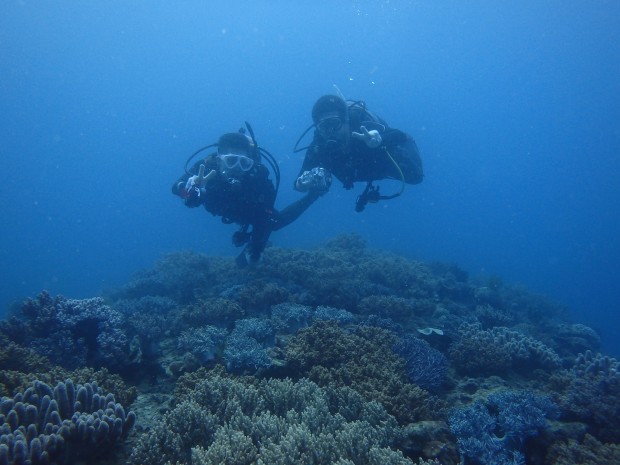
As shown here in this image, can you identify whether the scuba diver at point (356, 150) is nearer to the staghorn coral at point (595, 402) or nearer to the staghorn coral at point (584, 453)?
the staghorn coral at point (595, 402)

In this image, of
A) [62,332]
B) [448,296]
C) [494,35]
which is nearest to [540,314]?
[448,296]

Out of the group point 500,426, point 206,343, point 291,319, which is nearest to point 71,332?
point 206,343

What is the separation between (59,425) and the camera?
3.12m

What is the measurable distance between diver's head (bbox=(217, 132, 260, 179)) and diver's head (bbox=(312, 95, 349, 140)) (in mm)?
2039

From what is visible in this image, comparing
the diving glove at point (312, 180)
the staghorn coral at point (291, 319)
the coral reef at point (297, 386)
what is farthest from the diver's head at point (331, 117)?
the staghorn coral at point (291, 319)

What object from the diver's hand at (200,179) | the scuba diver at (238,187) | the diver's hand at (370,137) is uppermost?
the diver's hand at (370,137)

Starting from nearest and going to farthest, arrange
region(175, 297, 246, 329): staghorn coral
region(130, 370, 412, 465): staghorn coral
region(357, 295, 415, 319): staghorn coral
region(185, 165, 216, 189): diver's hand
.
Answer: region(130, 370, 412, 465): staghorn coral → region(175, 297, 246, 329): staghorn coral → region(357, 295, 415, 319): staghorn coral → region(185, 165, 216, 189): diver's hand

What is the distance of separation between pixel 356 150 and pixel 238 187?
3.59 metres

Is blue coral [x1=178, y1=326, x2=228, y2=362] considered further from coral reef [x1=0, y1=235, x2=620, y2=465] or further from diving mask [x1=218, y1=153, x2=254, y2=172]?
diving mask [x1=218, y1=153, x2=254, y2=172]

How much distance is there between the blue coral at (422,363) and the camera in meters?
5.34

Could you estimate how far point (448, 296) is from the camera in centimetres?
1216

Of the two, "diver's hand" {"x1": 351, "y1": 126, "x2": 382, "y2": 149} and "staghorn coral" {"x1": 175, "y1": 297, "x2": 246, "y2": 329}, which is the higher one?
"diver's hand" {"x1": 351, "y1": 126, "x2": 382, "y2": 149}

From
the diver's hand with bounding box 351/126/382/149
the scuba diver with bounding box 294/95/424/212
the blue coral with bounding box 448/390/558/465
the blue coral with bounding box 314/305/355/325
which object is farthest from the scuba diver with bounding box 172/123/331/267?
the blue coral with bounding box 448/390/558/465

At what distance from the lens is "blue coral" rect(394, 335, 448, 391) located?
5.34m
